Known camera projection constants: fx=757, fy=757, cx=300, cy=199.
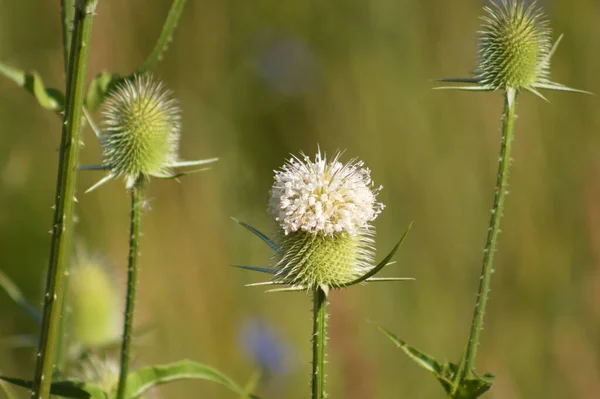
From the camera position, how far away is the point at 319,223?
77.7 inches

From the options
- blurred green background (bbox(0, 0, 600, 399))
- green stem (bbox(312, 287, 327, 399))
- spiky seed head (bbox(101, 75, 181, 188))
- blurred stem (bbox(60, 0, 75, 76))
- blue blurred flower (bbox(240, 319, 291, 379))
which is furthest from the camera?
blurred green background (bbox(0, 0, 600, 399))

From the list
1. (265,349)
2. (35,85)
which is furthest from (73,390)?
(265,349)

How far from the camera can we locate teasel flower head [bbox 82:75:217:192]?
246 centimetres

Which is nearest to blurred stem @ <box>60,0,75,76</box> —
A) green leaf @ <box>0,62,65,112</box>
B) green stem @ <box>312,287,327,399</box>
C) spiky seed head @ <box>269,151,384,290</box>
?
green leaf @ <box>0,62,65,112</box>

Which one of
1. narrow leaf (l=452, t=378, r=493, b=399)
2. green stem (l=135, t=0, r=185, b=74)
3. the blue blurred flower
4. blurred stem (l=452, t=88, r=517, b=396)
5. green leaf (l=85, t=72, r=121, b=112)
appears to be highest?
green stem (l=135, t=0, r=185, b=74)

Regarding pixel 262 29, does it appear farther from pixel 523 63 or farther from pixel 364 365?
pixel 523 63

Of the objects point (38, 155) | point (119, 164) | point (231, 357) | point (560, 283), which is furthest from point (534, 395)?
point (38, 155)

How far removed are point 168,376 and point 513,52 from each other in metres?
1.42

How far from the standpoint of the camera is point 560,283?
5.94 metres

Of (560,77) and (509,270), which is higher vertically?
(560,77)

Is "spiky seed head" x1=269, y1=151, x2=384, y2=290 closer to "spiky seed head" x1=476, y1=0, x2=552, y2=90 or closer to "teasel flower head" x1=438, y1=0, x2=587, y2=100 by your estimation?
"teasel flower head" x1=438, y1=0, x2=587, y2=100

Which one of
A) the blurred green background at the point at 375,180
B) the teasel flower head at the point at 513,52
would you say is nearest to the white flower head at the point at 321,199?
the teasel flower head at the point at 513,52

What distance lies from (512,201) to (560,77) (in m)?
1.11

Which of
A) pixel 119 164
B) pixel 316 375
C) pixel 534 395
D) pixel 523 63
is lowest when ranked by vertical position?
pixel 534 395
